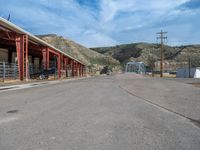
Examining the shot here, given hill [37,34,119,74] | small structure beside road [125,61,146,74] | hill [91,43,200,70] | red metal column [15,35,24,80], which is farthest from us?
hill [91,43,200,70]

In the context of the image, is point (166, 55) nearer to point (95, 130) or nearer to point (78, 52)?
point (78, 52)

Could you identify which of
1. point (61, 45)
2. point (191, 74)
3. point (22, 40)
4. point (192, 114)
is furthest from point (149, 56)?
point (192, 114)

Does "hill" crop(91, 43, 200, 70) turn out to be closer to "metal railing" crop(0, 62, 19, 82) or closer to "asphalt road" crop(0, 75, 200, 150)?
"metal railing" crop(0, 62, 19, 82)

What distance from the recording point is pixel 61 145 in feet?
15.5

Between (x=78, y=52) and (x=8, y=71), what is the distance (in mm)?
110426

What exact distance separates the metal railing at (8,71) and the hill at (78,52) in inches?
3809

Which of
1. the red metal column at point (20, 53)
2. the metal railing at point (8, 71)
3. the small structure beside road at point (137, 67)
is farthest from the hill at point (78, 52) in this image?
the red metal column at point (20, 53)

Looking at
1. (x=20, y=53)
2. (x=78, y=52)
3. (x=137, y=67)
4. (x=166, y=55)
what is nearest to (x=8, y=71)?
(x=20, y=53)

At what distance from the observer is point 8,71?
31312 millimetres

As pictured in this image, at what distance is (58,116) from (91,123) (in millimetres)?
1328

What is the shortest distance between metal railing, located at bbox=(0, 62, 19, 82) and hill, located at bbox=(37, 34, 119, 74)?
96746mm

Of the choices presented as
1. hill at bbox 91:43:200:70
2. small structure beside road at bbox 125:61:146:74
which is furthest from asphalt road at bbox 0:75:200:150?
hill at bbox 91:43:200:70

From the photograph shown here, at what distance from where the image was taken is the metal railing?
Result: 28.9 metres

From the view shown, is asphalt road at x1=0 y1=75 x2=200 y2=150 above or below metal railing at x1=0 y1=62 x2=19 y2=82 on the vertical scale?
below
